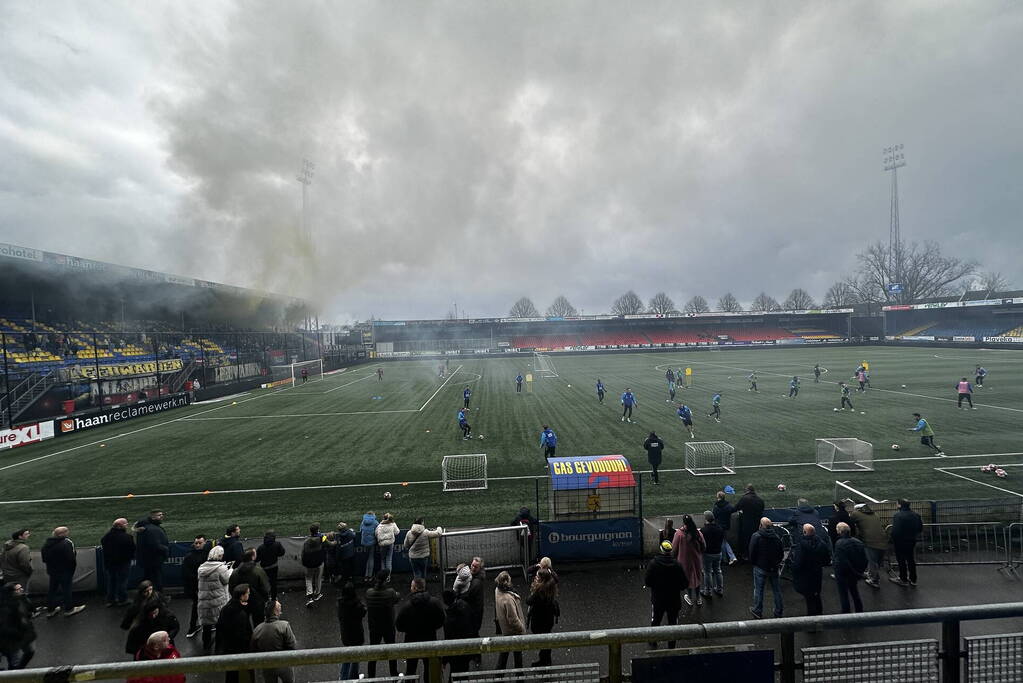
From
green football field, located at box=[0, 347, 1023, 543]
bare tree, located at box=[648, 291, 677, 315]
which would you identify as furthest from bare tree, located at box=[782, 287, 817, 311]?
green football field, located at box=[0, 347, 1023, 543]

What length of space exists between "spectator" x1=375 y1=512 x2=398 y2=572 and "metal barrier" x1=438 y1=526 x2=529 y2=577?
0.89 meters

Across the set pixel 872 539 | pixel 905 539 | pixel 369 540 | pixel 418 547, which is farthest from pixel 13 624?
pixel 905 539

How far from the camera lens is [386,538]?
8648mm

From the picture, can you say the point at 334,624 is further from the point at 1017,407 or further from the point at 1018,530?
the point at 1017,407

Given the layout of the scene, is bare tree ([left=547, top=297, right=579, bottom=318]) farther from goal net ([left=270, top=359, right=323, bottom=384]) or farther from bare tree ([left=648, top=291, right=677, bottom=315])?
goal net ([left=270, top=359, right=323, bottom=384])

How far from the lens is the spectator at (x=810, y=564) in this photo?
22.5 ft

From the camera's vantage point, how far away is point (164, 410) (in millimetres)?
32562

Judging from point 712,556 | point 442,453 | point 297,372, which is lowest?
point 442,453

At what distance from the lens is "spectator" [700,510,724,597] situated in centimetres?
772

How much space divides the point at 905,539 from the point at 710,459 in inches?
325

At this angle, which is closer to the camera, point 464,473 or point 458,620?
point 458,620

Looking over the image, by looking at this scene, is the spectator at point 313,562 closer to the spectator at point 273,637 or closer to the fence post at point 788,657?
the spectator at point 273,637

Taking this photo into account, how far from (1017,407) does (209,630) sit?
1310 inches

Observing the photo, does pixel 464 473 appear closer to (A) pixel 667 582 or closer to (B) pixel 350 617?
(B) pixel 350 617
